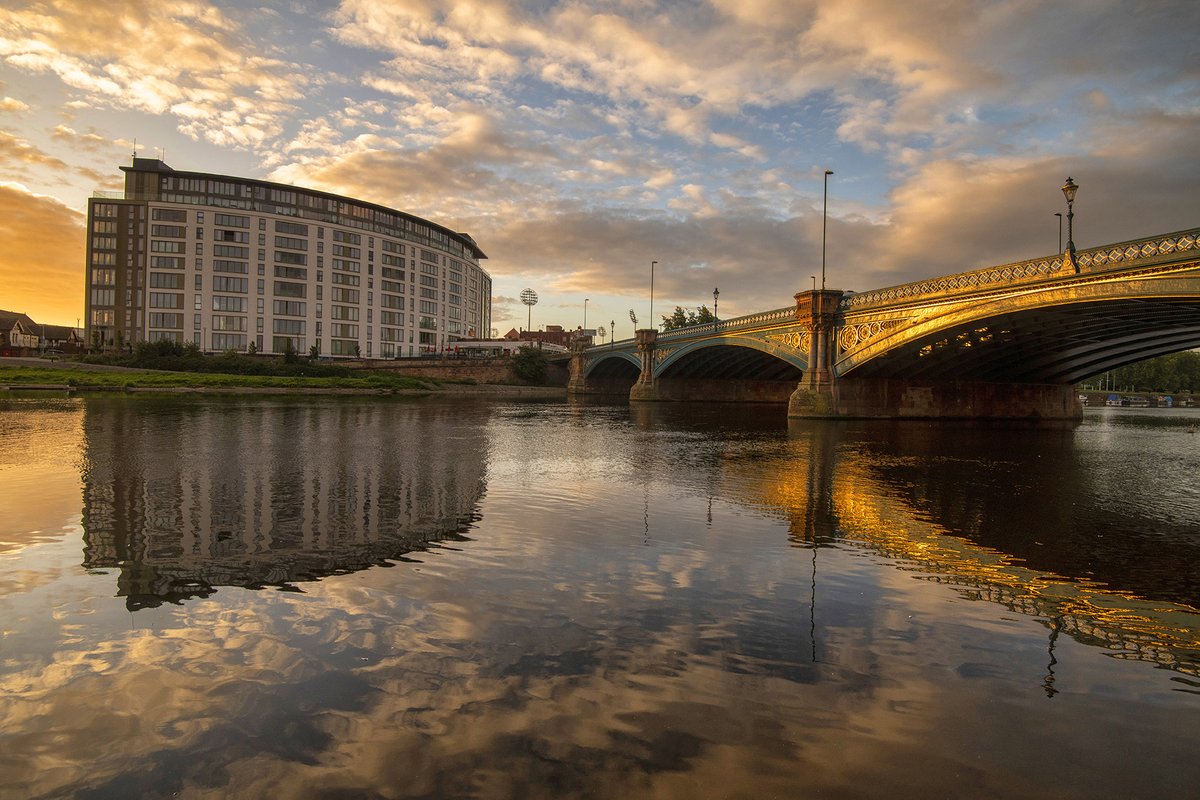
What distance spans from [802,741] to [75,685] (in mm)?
5282

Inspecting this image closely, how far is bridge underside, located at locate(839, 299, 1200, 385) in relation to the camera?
1252 inches

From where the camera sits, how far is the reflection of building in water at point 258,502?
8242 mm

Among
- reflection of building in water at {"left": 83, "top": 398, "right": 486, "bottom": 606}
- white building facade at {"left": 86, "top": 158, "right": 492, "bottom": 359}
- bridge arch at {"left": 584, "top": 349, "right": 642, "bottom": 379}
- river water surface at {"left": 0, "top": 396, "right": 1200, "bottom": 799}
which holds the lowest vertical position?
river water surface at {"left": 0, "top": 396, "right": 1200, "bottom": 799}

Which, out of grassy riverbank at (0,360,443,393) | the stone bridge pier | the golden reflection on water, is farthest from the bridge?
grassy riverbank at (0,360,443,393)

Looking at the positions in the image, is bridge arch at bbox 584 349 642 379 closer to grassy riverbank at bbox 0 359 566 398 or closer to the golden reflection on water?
grassy riverbank at bbox 0 359 566 398

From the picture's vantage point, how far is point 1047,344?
40.4m

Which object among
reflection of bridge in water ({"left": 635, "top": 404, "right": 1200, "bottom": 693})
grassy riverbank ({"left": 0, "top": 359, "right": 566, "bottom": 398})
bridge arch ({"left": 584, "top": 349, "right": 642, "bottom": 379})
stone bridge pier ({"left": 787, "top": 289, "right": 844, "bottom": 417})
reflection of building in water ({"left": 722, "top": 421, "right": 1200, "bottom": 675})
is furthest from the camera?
bridge arch ({"left": 584, "top": 349, "right": 642, "bottom": 379})

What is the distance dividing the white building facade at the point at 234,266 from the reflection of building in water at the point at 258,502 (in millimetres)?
77686

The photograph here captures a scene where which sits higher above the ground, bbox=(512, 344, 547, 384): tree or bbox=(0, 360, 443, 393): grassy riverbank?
bbox=(512, 344, 547, 384): tree

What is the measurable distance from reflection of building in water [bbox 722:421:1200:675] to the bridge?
13678mm

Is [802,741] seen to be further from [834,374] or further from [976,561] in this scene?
[834,374]

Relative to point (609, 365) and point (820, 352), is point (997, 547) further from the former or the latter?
point (609, 365)

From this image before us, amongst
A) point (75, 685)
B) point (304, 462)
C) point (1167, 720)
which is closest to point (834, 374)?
point (304, 462)

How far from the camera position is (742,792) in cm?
394
